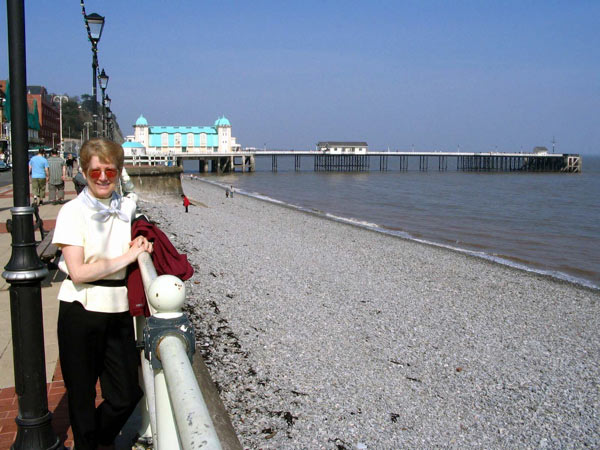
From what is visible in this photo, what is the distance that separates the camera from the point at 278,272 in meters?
9.52

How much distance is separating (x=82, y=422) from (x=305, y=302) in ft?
17.4

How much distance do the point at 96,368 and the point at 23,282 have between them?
19.3 inches

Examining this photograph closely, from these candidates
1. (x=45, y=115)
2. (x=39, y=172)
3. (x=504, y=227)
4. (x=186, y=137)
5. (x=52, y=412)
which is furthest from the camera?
(x=186, y=137)

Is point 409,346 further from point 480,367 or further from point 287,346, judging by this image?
point 287,346

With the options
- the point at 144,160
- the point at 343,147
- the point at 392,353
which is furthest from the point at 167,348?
the point at 343,147

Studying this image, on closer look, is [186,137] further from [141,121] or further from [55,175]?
[55,175]

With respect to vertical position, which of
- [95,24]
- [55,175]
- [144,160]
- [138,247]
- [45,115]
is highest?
[45,115]

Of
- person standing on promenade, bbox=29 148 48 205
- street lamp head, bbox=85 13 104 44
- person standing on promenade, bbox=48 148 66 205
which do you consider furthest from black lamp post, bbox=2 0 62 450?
person standing on promenade, bbox=48 148 66 205

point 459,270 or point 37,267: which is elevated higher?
point 37,267

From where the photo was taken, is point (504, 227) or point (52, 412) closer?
point (52, 412)

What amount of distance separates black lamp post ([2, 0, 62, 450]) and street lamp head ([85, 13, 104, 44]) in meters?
9.12

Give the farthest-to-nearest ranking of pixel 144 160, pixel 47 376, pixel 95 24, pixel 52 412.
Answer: pixel 144 160 < pixel 95 24 < pixel 47 376 < pixel 52 412

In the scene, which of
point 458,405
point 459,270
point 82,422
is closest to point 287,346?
point 458,405

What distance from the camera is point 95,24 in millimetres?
10750
